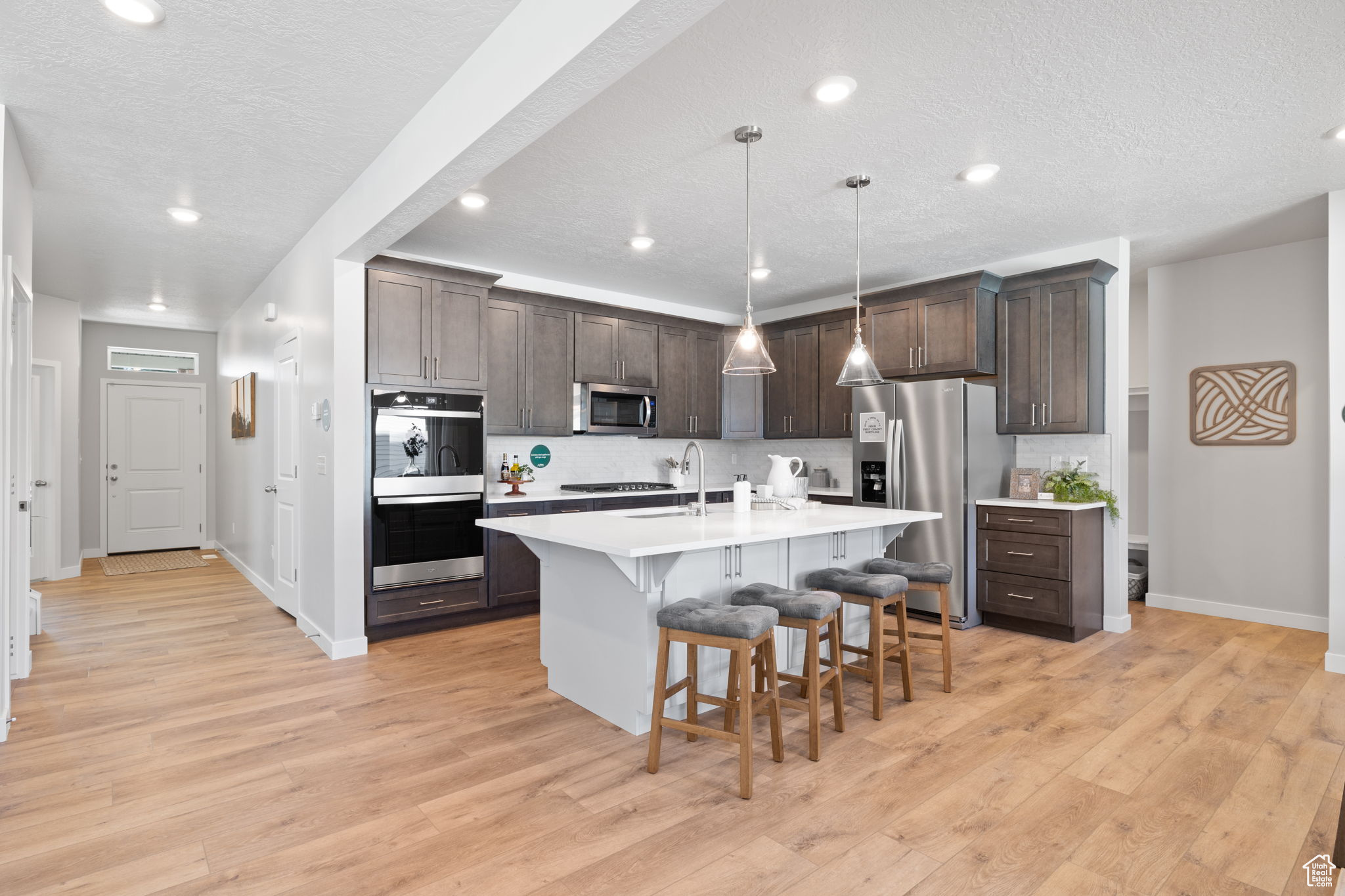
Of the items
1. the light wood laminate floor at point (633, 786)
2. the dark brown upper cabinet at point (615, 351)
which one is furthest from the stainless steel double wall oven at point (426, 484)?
the dark brown upper cabinet at point (615, 351)

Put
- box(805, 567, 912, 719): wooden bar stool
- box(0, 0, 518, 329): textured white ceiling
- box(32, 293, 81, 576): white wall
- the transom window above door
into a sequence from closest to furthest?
box(0, 0, 518, 329): textured white ceiling → box(805, 567, 912, 719): wooden bar stool → box(32, 293, 81, 576): white wall → the transom window above door

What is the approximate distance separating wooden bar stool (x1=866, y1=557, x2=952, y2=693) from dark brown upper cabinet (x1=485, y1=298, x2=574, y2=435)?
2.76 meters

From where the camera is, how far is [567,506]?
5.22 meters

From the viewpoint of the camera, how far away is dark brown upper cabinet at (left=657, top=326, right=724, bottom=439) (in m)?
6.18

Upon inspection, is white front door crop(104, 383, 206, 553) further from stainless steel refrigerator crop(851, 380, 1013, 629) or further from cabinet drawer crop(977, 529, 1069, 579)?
cabinet drawer crop(977, 529, 1069, 579)

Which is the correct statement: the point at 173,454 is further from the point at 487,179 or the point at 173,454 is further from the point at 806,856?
the point at 806,856

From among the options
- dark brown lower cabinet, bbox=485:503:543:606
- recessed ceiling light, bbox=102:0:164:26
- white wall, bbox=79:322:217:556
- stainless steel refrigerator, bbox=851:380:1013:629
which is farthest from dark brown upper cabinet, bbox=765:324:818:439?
white wall, bbox=79:322:217:556

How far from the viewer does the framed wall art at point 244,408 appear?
236 inches

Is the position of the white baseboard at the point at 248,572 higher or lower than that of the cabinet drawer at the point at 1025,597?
lower

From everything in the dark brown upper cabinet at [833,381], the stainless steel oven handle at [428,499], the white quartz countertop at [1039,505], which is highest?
the dark brown upper cabinet at [833,381]

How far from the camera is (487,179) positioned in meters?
3.59

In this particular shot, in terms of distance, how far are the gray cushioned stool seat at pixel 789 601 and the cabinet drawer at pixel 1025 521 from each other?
223 cm

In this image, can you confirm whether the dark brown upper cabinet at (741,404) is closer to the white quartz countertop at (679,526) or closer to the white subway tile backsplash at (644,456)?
the white subway tile backsplash at (644,456)

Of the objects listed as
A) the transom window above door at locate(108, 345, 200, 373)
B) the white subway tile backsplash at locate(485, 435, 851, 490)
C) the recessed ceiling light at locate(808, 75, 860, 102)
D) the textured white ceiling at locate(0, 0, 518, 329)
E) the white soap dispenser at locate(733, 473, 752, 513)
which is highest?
the textured white ceiling at locate(0, 0, 518, 329)
